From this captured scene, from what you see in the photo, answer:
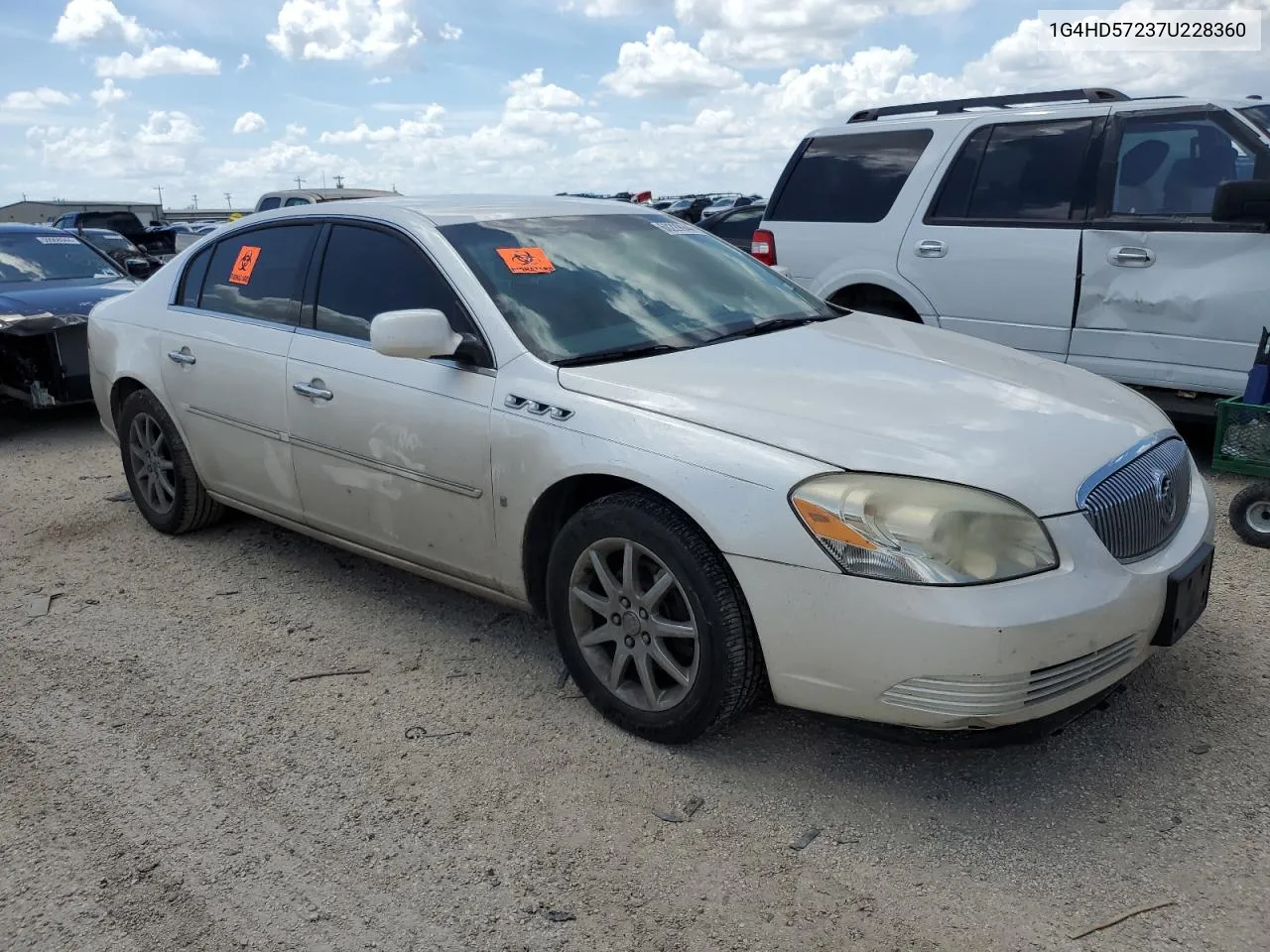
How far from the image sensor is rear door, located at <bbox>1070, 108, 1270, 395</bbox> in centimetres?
543

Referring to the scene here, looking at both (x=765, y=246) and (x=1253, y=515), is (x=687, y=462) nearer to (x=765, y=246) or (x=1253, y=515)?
(x=1253, y=515)

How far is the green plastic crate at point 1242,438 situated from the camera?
443 cm

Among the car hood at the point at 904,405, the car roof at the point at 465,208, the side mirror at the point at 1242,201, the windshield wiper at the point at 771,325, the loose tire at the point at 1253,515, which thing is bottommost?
the loose tire at the point at 1253,515

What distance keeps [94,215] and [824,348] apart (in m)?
28.1

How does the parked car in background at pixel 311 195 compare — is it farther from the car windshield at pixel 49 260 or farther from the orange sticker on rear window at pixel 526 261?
the orange sticker on rear window at pixel 526 261

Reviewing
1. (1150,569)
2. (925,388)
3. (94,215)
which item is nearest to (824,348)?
(925,388)

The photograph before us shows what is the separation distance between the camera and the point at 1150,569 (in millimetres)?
2842

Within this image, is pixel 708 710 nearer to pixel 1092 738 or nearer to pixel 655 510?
pixel 655 510

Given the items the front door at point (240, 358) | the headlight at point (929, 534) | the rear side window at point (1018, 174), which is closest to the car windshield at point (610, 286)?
the front door at point (240, 358)

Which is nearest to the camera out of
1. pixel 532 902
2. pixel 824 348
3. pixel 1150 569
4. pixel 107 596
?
pixel 532 902

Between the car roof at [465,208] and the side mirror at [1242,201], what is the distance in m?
2.83

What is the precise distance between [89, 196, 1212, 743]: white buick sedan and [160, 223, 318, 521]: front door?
2cm

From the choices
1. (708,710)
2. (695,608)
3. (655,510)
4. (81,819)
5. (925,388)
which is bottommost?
(81,819)

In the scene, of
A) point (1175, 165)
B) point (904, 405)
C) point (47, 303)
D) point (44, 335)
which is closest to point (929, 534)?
point (904, 405)
